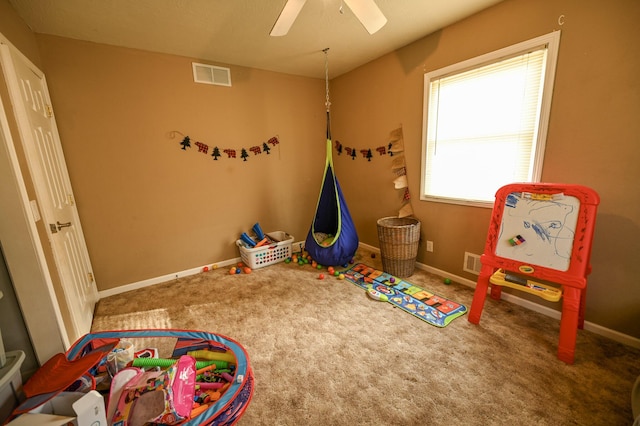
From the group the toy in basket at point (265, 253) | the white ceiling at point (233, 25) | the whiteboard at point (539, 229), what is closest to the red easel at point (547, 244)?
the whiteboard at point (539, 229)

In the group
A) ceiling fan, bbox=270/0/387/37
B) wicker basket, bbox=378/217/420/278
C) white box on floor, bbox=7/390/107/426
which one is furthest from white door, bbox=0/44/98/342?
wicker basket, bbox=378/217/420/278

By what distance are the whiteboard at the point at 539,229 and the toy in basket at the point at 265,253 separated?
218cm

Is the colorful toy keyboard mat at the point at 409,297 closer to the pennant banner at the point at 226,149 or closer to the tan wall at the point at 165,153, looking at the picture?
the tan wall at the point at 165,153

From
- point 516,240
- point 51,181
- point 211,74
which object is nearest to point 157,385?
point 51,181

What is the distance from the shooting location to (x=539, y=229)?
1719 millimetres

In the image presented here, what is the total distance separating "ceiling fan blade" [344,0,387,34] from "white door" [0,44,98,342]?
1.87 metres

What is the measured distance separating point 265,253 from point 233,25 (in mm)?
2213

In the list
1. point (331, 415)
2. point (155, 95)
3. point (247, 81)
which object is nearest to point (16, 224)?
point (331, 415)

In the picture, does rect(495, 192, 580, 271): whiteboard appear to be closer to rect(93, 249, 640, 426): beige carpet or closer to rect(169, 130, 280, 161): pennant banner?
rect(93, 249, 640, 426): beige carpet

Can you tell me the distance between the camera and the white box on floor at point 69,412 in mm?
929

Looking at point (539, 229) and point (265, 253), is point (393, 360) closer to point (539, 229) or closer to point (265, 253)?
point (539, 229)

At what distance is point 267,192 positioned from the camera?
11.2 ft

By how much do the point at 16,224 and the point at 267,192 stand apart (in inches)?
92.8

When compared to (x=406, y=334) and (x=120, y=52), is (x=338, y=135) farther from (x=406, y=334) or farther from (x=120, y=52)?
(x=406, y=334)
